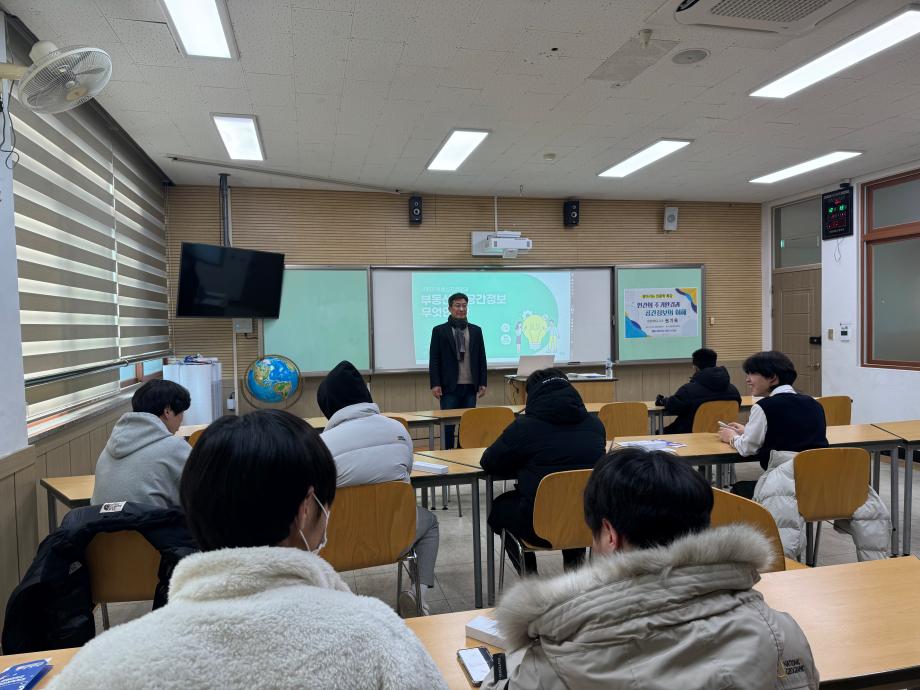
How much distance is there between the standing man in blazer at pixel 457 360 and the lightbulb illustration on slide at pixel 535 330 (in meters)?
1.49

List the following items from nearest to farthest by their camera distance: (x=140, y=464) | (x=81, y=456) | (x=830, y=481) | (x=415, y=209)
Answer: (x=140, y=464) < (x=830, y=481) < (x=81, y=456) < (x=415, y=209)

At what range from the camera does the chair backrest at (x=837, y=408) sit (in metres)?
4.64

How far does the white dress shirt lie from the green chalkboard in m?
4.48

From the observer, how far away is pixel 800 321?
7359mm

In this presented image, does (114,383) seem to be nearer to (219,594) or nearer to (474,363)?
(474,363)

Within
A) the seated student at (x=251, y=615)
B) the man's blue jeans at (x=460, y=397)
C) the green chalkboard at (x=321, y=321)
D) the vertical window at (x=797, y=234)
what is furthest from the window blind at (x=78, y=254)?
the vertical window at (x=797, y=234)

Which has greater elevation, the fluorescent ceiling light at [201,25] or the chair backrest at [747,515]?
the fluorescent ceiling light at [201,25]

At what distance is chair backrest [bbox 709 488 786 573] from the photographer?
1.79 meters

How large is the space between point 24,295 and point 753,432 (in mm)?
3881

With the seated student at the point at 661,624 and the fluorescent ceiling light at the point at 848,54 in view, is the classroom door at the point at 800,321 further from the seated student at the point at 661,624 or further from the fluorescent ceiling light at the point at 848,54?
the seated student at the point at 661,624

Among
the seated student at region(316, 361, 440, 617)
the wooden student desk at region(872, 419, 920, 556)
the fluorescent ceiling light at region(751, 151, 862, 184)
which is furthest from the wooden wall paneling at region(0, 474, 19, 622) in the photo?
the fluorescent ceiling light at region(751, 151, 862, 184)

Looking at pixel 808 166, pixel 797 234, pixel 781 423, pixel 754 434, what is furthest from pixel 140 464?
pixel 797 234

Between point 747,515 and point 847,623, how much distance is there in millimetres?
510

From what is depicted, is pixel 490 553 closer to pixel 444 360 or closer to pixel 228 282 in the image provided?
pixel 444 360
